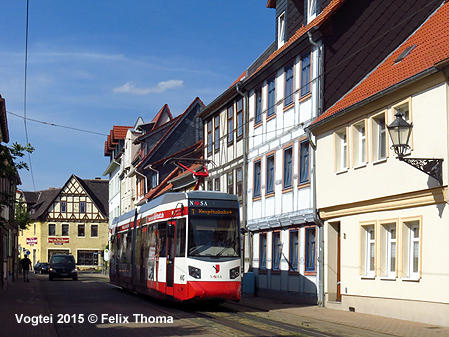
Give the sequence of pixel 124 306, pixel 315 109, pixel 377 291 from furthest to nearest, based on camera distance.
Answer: pixel 315 109, pixel 124 306, pixel 377 291

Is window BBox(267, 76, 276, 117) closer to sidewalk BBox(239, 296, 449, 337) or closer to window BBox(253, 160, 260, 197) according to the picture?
window BBox(253, 160, 260, 197)

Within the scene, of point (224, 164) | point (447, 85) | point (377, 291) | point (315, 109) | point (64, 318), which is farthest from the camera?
point (224, 164)

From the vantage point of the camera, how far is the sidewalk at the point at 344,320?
16.2 meters

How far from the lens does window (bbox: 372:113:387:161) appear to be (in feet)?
69.4

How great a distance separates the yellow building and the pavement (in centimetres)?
6650

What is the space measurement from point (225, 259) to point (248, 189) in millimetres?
11891

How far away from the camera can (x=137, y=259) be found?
29.2 m

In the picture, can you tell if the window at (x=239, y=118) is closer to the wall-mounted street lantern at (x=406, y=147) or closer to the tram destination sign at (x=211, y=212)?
the tram destination sign at (x=211, y=212)

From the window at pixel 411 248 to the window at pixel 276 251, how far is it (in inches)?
397

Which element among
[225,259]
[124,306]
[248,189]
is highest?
[248,189]

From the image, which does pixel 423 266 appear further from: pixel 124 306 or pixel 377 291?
pixel 124 306

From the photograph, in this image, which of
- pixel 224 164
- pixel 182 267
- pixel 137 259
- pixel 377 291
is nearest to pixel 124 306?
pixel 182 267

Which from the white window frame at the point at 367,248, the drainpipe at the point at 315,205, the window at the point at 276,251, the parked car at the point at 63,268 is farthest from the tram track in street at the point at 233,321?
the parked car at the point at 63,268

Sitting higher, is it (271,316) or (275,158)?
(275,158)
